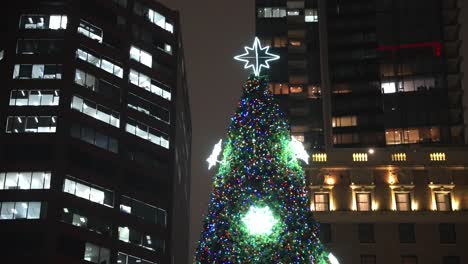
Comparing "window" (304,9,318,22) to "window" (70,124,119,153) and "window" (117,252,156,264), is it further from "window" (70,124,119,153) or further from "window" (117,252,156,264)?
"window" (117,252,156,264)

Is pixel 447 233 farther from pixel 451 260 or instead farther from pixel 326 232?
pixel 326 232

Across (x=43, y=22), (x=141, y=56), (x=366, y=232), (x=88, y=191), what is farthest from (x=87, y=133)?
(x=366, y=232)

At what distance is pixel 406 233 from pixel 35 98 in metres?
52.9

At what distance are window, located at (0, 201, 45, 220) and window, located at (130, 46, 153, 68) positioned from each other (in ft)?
95.1

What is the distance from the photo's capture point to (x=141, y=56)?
108 meters

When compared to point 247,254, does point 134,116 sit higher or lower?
higher

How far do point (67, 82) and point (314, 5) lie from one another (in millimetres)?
50496

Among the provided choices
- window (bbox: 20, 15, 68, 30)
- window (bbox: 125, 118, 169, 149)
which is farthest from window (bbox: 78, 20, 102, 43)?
window (bbox: 125, 118, 169, 149)

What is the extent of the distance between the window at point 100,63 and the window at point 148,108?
3680 mm

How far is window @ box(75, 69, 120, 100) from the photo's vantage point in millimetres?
96938

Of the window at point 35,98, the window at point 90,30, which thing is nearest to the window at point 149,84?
the window at point 90,30

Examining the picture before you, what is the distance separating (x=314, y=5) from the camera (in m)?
128

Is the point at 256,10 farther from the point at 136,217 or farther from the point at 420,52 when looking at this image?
the point at 136,217

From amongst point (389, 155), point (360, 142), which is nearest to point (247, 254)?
point (389, 155)
